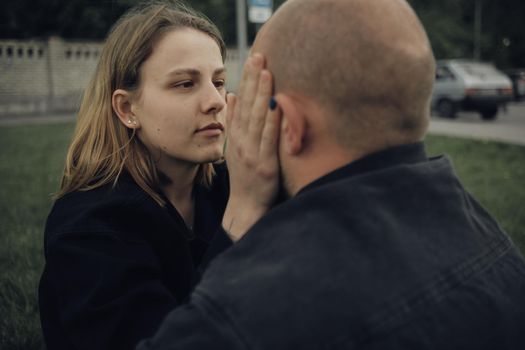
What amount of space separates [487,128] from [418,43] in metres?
13.6

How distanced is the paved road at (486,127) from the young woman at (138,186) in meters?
9.48

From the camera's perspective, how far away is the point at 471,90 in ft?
52.3

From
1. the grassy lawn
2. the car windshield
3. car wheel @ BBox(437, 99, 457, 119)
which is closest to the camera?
the grassy lawn

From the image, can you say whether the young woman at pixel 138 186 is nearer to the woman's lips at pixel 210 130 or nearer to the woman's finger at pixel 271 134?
the woman's lips at pixel 210 130

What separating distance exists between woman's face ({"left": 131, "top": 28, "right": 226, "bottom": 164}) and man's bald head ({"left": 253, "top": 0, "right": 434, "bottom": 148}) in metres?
1.01

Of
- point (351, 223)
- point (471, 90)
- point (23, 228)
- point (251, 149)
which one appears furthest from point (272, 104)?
point (471, 90)

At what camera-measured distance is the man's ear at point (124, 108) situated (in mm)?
2174

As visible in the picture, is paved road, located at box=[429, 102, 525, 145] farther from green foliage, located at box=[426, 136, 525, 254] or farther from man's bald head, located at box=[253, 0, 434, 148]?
man's bald head, located at box=[253, 0, 434, 148]

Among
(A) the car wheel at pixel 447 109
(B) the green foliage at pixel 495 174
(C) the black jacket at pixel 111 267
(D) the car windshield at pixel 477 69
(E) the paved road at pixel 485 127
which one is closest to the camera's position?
(C) the black jacket at pixel 111 267

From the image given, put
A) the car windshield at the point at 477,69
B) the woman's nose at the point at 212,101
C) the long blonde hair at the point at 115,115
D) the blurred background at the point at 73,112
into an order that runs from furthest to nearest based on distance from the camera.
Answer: the car windshield at the point at 477,69 < the blurred background at the point at 73,112 < the woman's nose at the point at 212,101 < the long blonde hair at the point at 115,115

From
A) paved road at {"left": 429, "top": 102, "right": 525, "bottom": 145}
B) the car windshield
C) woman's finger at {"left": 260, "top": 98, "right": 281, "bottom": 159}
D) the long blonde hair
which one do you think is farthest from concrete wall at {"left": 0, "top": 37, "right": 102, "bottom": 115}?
woman's finger at {"left": 260, "top": 98, "right": 281, "bottom": 159}

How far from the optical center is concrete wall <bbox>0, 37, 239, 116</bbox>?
19.3 meters

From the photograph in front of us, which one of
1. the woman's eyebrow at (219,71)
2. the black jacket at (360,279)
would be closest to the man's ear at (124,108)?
the woman's eyebrow at (219,71)

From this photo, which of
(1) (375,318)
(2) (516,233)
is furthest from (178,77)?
(2) (516,233)
